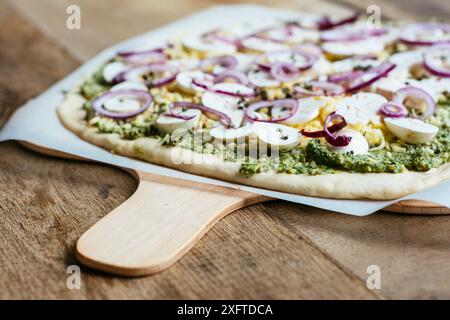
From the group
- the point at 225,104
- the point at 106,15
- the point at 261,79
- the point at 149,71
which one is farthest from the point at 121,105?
the point at 106,15

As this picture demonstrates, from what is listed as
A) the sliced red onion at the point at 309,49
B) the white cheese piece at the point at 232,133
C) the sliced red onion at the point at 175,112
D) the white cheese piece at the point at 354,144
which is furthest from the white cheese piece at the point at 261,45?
the white cheese piece at the point at 354,144

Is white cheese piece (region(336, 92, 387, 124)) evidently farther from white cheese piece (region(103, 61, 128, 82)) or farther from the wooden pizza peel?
white cheese piece (region(103, 61, 128, 82))

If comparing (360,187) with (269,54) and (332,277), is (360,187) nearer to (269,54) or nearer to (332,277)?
(332,277)

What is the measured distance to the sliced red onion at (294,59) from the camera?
409 cm

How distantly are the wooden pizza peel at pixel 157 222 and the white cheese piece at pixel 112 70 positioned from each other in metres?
1.05

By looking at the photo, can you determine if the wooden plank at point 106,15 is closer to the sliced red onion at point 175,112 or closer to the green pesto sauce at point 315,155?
the sliced red onion at point 175,112

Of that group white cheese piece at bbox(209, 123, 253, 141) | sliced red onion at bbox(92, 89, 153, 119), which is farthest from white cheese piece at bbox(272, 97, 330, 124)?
sliced red onion at bbox(92, 89, 153, 119)

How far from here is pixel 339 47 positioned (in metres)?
4.41

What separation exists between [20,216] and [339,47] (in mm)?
2372

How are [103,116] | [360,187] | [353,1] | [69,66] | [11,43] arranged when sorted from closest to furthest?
[360,187]
[103,116]
[69,66]
[11,43]
[353,1]

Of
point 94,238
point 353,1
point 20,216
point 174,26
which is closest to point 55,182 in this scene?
point 20,216

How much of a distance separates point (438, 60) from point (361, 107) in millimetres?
899

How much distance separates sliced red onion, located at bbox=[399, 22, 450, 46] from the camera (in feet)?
14.6

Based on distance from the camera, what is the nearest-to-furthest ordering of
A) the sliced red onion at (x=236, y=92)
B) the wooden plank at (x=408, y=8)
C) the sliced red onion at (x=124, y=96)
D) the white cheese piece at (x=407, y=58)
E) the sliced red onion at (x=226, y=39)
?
the sliced red onion at (x=124, y=96), the sliced red onion at (x=236, y=92), the white cheese piece at (x=407, y=58), the sliced red onion at (x=226, y=39), the wooden plank at (x=408, y=8)
